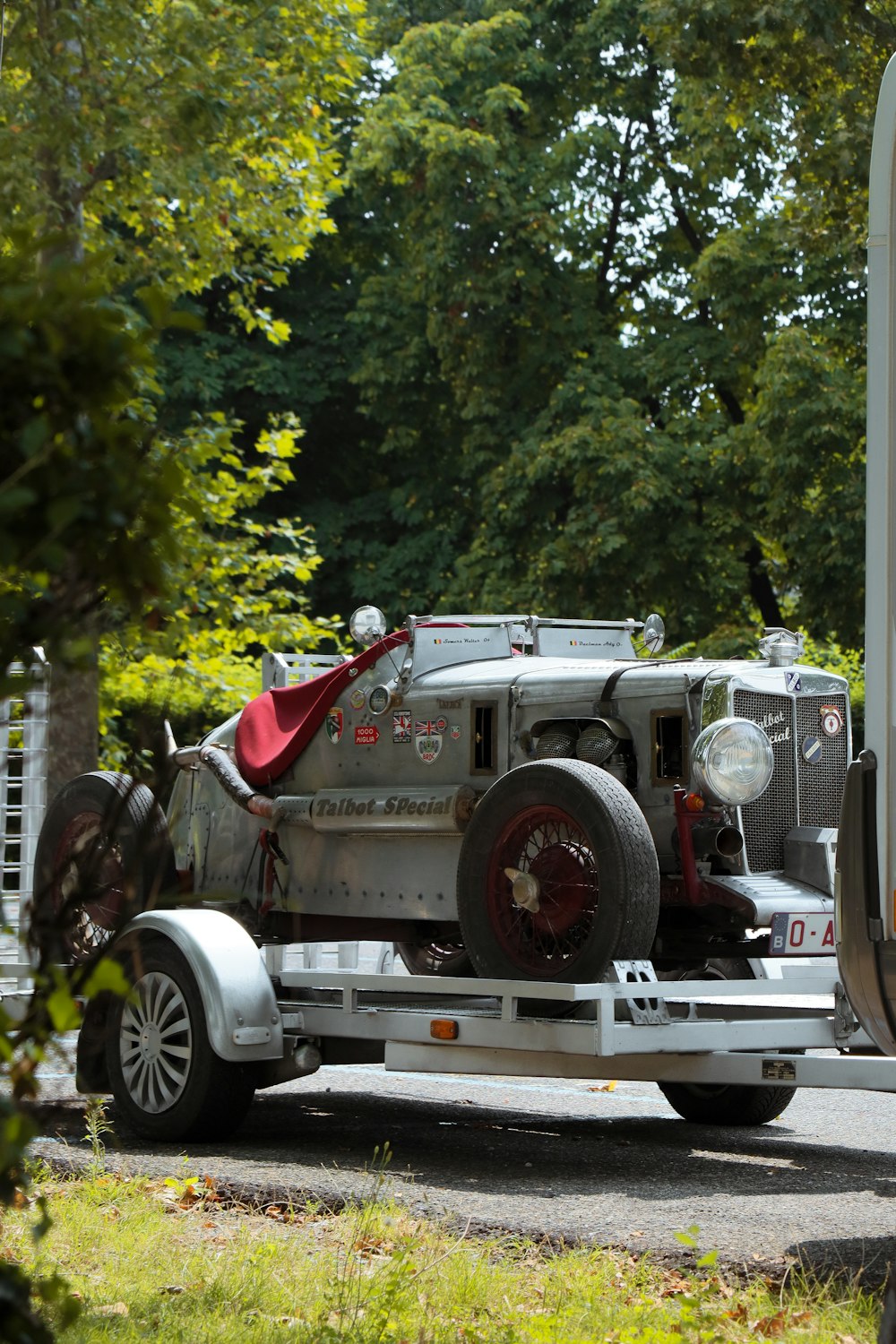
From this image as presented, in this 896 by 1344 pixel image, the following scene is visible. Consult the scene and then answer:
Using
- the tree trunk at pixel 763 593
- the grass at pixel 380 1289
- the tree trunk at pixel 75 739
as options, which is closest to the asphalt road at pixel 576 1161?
the grass at pixel 380 1289

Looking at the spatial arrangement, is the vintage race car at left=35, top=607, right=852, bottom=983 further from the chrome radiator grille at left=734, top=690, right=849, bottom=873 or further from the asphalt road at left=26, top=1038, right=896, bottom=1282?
the asphalt road at left=26, top=1038, right=896, bottom=1282

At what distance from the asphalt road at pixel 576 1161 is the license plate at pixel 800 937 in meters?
0.90

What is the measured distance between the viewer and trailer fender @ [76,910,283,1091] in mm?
7887

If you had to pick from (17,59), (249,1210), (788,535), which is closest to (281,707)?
(249,1210)

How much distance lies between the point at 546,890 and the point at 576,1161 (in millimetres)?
1213

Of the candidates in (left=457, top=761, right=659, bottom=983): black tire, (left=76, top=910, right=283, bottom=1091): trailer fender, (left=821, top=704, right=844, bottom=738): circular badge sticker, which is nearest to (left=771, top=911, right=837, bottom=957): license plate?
(left=457, top=761, right=659, bottom=983): black tire

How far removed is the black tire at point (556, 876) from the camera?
7.24m

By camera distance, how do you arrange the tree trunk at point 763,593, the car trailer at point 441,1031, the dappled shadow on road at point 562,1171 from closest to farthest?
the dappled shadow on road at point 562,1171, the car trailer at point 441,1031, the tree trunk at point 763,593

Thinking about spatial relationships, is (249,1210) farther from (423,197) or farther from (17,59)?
(423,197)

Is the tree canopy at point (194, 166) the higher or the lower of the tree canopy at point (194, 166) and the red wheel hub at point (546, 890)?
the higher

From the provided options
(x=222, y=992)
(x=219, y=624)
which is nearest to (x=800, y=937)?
(x=222, y=992)

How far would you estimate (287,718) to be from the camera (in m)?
9.50

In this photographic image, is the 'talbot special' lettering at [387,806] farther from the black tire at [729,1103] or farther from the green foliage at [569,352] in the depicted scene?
the green foliage at [569,352]

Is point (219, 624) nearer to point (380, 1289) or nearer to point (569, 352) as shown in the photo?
point (569, 352)
